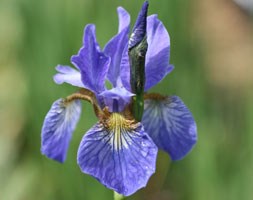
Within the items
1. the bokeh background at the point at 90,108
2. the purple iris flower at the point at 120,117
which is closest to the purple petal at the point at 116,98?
the purple iris flower at the point at 120,117

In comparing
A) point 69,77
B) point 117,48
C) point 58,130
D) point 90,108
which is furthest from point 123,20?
point 90,108

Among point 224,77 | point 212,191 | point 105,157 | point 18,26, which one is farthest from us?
point 224,77

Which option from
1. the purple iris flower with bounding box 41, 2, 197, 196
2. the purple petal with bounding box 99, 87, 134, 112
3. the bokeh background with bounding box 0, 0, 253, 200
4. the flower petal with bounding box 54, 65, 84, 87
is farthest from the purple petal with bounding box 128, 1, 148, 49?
the bokeh background with bounding box 0, 0, 253, 200

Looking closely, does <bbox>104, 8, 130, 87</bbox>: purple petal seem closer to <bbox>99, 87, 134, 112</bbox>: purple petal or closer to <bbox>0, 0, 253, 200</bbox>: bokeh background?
<bbox>99, 87, 134, 112</bbox>: purple petal

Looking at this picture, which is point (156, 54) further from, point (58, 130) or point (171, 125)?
point (58, 130)

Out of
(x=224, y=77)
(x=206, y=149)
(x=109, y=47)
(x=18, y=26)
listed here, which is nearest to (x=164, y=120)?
(x=109, y=47)

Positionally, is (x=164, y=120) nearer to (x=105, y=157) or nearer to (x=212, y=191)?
(x=105, y=157)
